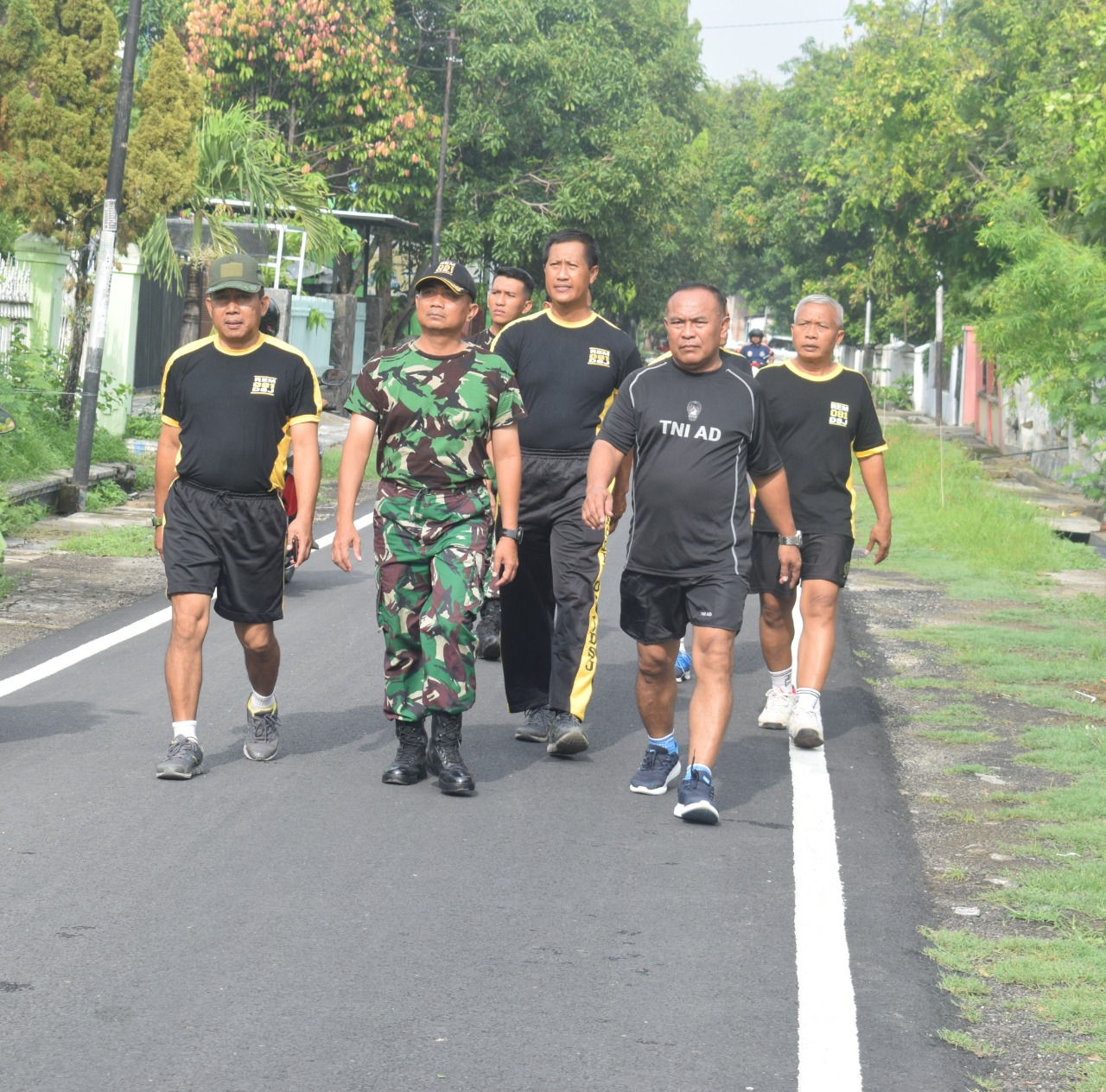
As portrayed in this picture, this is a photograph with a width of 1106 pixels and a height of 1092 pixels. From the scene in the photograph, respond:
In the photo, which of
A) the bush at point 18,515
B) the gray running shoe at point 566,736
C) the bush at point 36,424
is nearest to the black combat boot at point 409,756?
the gray running shoe at point 566,736

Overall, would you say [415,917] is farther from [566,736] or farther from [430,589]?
[566,736]

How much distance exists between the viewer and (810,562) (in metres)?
7.70

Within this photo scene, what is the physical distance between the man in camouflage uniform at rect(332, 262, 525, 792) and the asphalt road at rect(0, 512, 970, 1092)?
0.41 metres

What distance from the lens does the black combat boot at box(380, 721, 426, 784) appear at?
6.61m

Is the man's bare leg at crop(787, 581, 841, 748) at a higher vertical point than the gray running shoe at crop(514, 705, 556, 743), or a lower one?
higher

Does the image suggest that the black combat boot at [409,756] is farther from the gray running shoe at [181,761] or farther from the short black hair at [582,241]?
the short black hair at [582,241]

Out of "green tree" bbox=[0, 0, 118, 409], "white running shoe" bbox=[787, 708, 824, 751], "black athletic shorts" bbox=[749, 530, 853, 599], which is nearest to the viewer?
"white running shoe" bbox=[787, 708, 824, 751]

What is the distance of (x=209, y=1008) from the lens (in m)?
4.32

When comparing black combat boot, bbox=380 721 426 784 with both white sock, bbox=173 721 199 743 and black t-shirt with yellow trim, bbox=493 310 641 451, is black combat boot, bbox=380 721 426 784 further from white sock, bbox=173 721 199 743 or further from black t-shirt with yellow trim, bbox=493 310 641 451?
black t-shirt with yellow trim, bbox=493 310 641 451

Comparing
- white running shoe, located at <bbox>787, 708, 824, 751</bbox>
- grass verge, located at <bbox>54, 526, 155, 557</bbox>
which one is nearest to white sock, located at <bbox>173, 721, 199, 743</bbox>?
white running shoe, located at <bbox>787, 708, 824, 751</bbox>

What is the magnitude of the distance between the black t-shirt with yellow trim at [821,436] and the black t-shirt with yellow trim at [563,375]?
740mm

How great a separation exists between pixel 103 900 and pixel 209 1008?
94cm

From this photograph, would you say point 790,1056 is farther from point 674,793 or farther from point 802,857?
point 674,793

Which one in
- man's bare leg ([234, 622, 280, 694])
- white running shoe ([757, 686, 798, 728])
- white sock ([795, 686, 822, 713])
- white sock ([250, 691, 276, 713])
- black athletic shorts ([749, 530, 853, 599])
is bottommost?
white running shoe ([757, 686, 798, 728])
